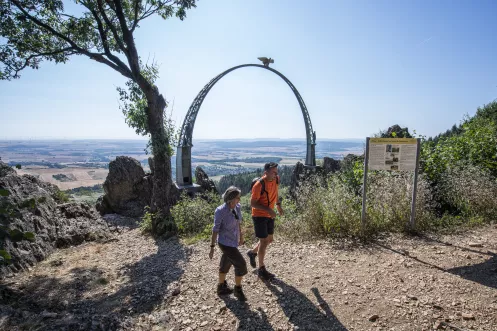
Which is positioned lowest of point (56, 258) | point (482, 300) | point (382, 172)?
point (56, 258)

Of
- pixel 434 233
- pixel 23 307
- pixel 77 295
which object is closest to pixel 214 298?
pixel 77 295

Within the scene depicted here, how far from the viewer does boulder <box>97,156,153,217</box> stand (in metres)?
12.1

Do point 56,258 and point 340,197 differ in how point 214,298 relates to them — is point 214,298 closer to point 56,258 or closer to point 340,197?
point 340,197

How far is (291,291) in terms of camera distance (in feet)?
13.9

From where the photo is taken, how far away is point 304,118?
14945mm

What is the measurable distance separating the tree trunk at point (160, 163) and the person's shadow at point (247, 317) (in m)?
4.74

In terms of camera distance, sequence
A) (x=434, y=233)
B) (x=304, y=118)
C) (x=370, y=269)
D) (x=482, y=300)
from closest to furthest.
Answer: (x=482, y=300), (x=370, y=269), (x=434, y=233), (x=304, y=118)

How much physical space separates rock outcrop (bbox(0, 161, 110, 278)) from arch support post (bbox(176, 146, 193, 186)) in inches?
124

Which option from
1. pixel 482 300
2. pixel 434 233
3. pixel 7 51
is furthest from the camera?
pixel 7 51

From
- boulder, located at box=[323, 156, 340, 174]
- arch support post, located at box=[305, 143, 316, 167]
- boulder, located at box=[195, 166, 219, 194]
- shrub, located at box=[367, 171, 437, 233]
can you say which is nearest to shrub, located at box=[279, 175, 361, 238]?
shrub, located at box=[367, 171, 437, 233]

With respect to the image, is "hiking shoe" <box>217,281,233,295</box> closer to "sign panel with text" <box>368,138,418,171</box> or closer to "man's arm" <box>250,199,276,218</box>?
"man's arm" <box>250,199,276,218</box>

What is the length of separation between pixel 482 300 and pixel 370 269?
58.0 inches

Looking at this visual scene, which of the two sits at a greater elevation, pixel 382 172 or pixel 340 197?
pixel 382 172

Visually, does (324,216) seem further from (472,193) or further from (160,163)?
(160,163)
